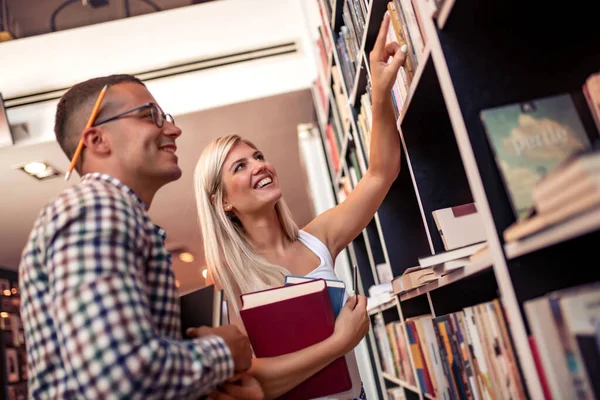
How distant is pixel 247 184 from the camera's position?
5.77ft

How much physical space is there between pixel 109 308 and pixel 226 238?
3.20 ft

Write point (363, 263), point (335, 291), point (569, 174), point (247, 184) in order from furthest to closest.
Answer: point (363, 263), point (247, 184), point (335, 291), point (569, 174)

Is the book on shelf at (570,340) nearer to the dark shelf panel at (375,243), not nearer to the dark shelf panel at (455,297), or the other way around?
the dark shelf panel at (455,297)

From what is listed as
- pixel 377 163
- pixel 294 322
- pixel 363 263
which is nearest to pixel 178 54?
pixel 363 263

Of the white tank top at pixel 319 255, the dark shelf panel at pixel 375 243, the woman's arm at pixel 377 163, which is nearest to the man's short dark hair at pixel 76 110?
the woman's arm at pixel 377 163

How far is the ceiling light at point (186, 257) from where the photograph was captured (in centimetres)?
653

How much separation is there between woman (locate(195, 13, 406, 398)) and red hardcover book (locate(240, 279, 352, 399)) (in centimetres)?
33

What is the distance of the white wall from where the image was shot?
10.2ft

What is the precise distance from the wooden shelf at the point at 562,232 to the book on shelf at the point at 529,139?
0.20ft

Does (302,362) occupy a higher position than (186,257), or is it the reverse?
(186,257)

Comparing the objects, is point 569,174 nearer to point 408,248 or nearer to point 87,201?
point 87,201

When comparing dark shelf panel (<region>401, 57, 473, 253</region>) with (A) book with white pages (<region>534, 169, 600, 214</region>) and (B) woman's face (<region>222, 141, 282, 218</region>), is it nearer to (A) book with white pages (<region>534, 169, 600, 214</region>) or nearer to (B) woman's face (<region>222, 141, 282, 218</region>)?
(B) woman's face (<region>222, 141, 282, 218</region>)

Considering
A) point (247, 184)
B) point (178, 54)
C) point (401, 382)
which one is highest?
point (178, 54)

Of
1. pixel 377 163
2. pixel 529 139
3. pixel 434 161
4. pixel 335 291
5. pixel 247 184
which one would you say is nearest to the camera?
pixel 529 139
